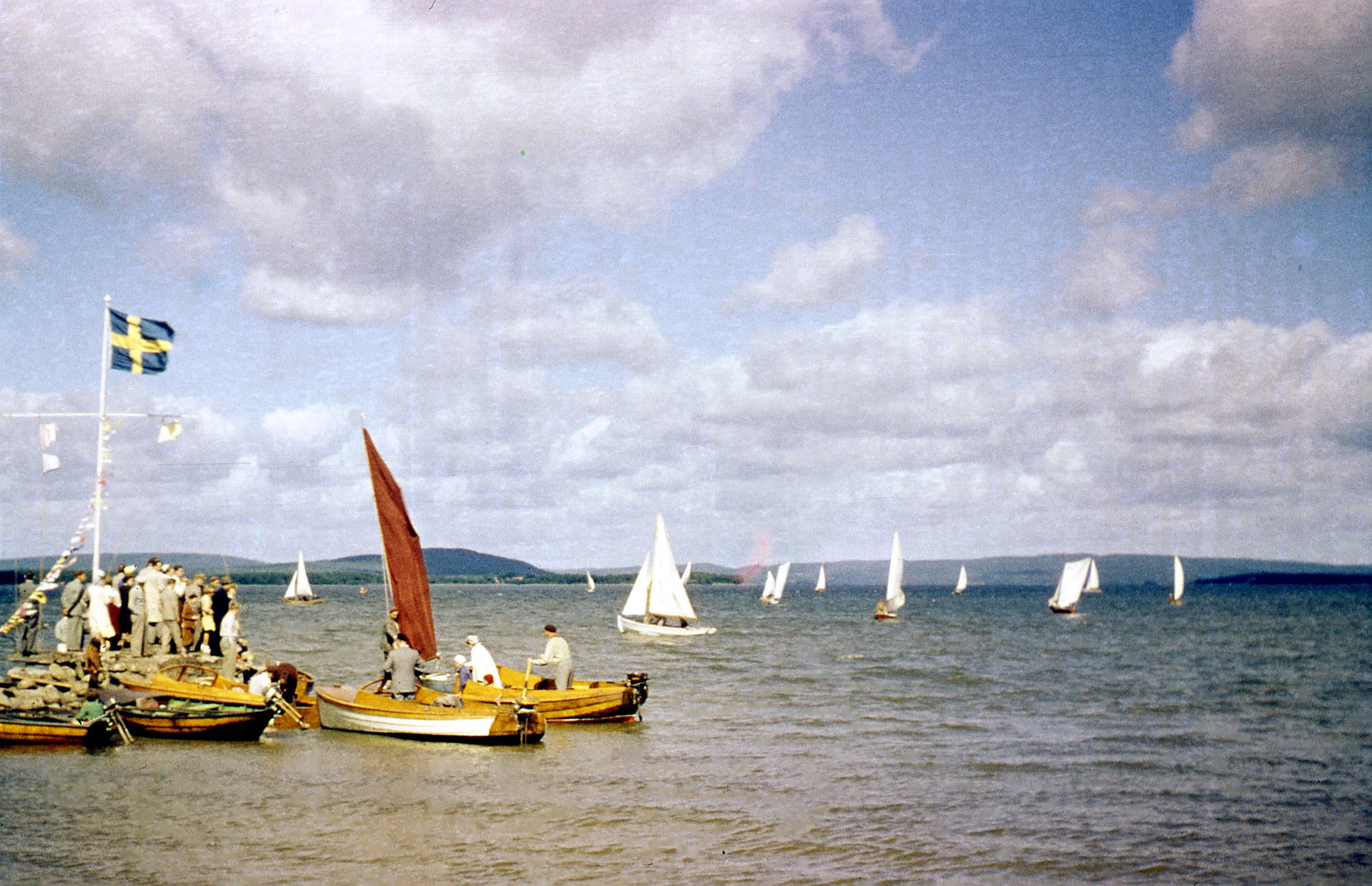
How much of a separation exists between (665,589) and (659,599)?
82 centimetres

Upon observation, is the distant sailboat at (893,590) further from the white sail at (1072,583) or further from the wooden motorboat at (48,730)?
the wooden motorboat at (48,730)

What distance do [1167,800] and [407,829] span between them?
42.6 feet

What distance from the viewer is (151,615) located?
2575 cm

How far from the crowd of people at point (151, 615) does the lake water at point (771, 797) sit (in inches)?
166

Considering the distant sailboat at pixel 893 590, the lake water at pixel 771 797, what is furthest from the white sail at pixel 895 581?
the lake water at pixel 771 797

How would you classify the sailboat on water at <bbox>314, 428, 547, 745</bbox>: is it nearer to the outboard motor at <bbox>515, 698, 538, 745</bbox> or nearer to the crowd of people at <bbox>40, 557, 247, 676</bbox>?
the outboard motor at <bbox>515, 698, 538, 745</bbox>

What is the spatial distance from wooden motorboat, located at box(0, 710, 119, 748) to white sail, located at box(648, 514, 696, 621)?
41.9m

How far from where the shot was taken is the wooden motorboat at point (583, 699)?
25.8 m

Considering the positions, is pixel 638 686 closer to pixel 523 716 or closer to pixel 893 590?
pixel 523 716

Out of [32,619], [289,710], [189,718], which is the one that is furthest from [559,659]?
[32,619]

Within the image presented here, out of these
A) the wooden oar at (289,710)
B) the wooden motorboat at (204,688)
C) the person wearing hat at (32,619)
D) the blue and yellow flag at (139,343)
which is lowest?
the wooden oar at (289,710)

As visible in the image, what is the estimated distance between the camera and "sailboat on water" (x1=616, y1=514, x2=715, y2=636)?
62906 mm

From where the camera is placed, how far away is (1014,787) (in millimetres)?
20422

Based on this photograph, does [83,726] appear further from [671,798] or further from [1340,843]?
[1340,843]
